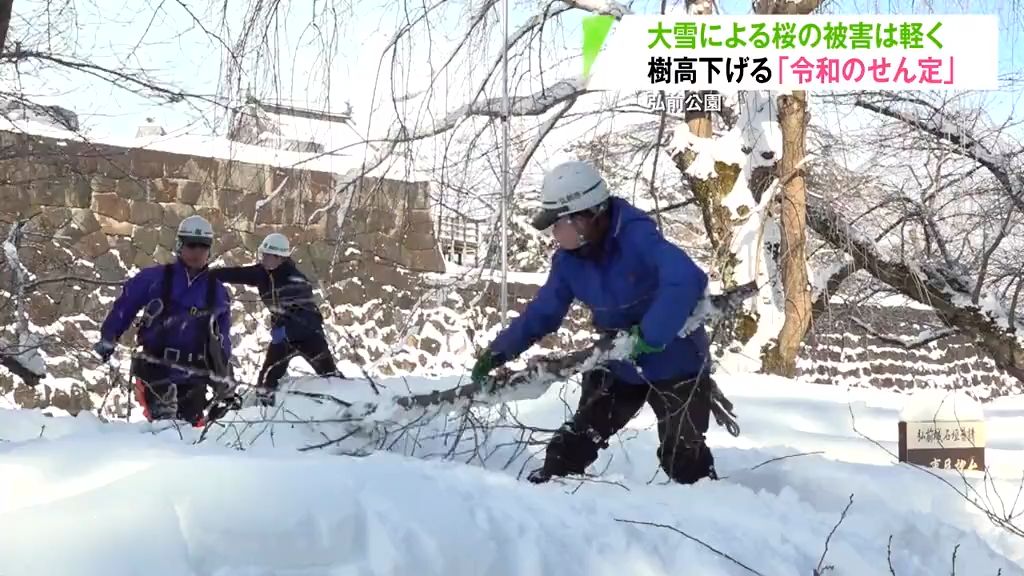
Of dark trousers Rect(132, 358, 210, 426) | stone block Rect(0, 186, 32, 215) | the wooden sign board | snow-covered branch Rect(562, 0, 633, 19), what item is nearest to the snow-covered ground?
the wooden sign board

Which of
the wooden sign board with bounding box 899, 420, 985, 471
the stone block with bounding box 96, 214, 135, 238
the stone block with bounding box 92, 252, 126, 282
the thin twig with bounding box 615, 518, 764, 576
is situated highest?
the stone block with bounding box 96, 214, 135, 238

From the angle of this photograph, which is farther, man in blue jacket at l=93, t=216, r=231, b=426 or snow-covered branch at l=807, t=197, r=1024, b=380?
snow-covered branch at l=807, t=197, r=1024, b=380

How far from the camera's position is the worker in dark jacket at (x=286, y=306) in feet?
21.8

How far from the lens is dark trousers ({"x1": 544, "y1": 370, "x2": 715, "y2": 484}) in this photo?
12.3 feet

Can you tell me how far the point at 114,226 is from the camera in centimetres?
942

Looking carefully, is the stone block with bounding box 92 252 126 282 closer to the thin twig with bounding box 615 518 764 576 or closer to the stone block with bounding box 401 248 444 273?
the stone block with bounding box 401 248 444 273

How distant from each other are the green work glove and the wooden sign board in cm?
243

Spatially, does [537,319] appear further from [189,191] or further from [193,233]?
[189,191]

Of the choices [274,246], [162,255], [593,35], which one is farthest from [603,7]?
[162,255]

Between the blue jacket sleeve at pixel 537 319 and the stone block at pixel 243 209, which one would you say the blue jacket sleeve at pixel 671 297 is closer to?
the blue jacket sleeve at pixel 537 319

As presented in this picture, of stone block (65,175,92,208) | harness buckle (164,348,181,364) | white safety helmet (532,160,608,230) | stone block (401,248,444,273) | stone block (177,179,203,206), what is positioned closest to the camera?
white safety helmet (532,160,608,230)

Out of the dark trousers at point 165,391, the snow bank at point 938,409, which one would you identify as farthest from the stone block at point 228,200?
the snow bank at point 938,409

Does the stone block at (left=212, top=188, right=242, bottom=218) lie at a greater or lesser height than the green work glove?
greater

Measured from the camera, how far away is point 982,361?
18750 millimetres
